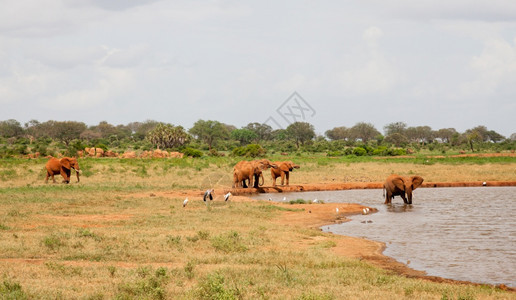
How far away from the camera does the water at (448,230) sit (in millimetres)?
12688

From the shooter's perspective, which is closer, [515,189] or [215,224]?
[215,224]

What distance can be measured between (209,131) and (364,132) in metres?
40.8

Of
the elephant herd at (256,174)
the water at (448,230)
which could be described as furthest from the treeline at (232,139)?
the water at (448,230)

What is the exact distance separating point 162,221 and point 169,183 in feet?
53.0

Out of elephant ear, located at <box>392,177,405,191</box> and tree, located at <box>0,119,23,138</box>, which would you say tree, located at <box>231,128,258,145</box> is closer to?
tree, located at <box>0,119,23,138</box>

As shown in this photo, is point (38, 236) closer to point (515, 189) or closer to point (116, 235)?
point (116, 235)

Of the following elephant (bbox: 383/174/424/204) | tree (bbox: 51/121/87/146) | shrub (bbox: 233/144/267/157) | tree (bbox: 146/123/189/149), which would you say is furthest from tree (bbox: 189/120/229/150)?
elephant (bbox: 383/174/424/204)

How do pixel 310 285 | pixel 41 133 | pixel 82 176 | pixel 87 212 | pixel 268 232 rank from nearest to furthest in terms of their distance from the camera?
pixel 310 285 → pixel 268 232 → pixel 87 212 → pixel 82 176 → pixel 41 133

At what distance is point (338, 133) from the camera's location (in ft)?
436

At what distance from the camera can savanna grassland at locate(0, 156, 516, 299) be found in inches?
364

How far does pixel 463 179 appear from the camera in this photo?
35.5m

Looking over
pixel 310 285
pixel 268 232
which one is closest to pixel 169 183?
pixel 268 232

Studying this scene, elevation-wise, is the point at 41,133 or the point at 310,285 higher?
the point at 41,133

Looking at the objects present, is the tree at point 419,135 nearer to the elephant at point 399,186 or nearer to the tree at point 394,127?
the tree at point 394,127
